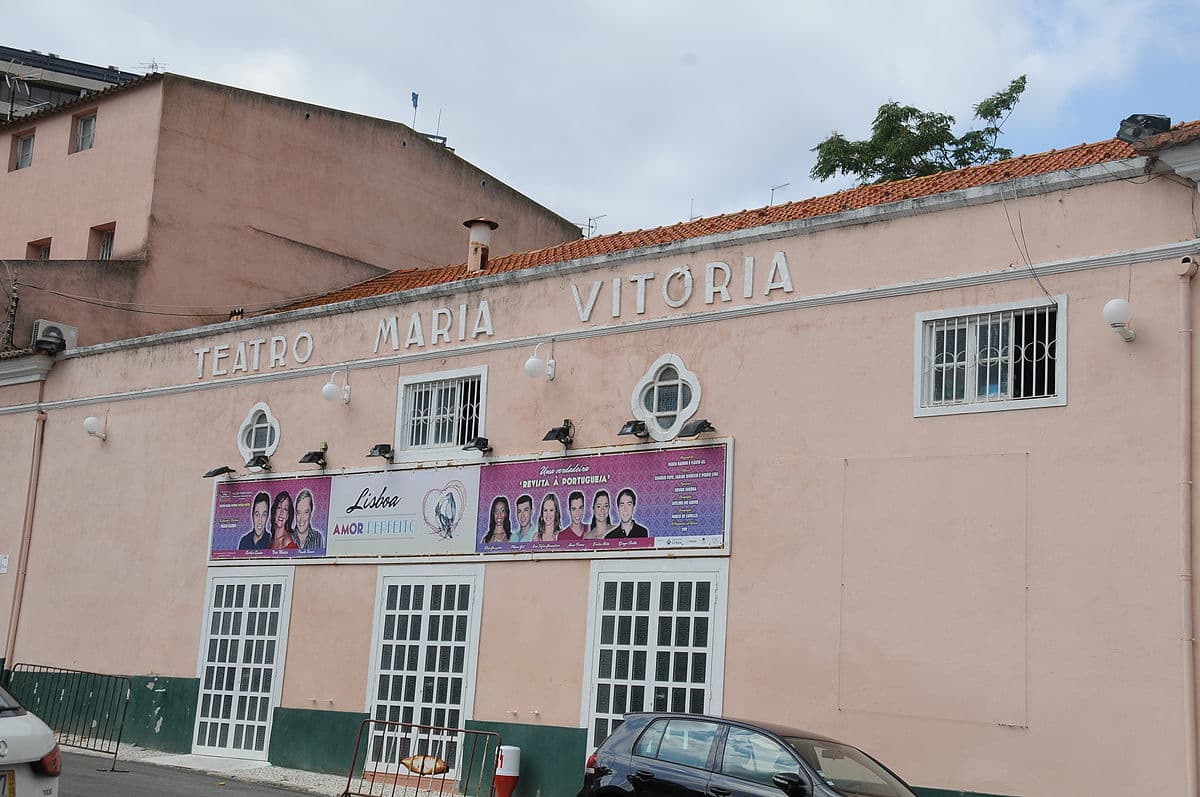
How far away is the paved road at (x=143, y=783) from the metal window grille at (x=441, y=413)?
4640 mm

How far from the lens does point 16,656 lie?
2286 cm

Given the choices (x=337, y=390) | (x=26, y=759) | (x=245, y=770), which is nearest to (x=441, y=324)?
(x=337, y=390)

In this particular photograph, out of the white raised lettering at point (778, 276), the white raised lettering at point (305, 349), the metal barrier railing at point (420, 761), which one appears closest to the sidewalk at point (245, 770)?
the metal barrier railing at point (420, 761)

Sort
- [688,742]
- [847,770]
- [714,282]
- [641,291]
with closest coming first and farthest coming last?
[847,770]
[688,742]
[714,282]
[641,291]

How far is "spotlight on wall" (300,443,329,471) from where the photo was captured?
1938 cm

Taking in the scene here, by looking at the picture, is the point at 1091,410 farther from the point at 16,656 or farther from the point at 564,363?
the point at 16,656

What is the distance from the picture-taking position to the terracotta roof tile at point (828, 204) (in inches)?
583

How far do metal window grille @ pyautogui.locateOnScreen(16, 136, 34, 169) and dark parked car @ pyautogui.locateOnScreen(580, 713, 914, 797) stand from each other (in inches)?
897

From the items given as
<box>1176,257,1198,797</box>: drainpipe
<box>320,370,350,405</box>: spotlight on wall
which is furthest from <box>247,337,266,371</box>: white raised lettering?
<box>1176,257,1198,797</box>: drainpipe

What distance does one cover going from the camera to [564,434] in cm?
1667

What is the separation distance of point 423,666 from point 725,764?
280 inches

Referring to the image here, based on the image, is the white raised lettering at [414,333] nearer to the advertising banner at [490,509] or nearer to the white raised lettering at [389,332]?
the white raised lettering at [389,332]

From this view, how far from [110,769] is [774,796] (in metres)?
10.5

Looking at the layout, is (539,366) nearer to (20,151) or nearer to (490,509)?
(490,509)
